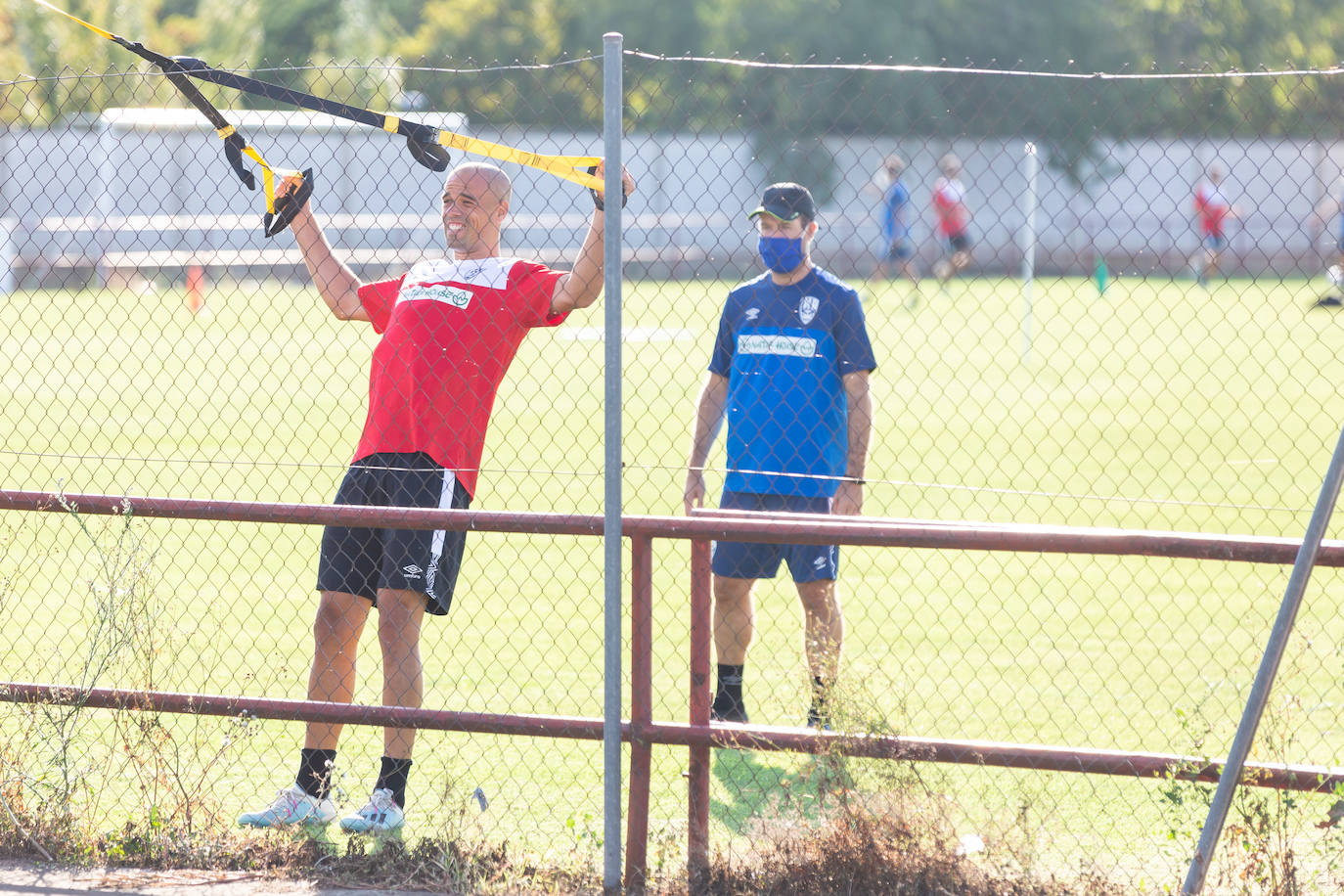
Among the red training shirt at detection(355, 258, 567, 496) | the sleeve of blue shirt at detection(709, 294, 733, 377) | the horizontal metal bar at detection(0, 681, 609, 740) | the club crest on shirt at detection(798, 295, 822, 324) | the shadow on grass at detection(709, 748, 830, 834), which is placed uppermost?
the club crest on shirt at detection(798, 295, 822, 324)

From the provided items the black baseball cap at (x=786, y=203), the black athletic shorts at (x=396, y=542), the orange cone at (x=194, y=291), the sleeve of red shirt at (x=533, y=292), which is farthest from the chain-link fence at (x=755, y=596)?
the orange cone at (x=194, y=291)

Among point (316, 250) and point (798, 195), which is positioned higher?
point (798, 195)

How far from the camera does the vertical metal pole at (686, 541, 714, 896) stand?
12.9 ft

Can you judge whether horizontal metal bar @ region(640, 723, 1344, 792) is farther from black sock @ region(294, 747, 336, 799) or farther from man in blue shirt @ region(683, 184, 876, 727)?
man in blue shirt @ region(683, 184, 876, 727)

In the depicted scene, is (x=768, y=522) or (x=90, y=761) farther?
(x=90, y=761)

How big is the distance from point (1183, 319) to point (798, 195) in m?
17.5

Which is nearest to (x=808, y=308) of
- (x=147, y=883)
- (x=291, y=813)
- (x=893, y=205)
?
(x=291, y=813)

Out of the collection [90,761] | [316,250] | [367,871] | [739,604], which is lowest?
[367,871]

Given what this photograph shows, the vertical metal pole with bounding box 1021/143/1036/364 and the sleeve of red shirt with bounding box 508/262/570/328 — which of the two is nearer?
the sleeve of red shirt with bounding box 508/262/570/328

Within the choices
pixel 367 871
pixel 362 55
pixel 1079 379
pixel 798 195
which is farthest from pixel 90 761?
pixel 362 55

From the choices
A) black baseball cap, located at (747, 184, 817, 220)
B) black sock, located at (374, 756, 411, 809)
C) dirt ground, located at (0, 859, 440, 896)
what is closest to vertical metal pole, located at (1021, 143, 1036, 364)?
black baseball cap, located at (747, 184, 817, 220)

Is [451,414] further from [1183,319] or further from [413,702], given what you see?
[1183,319]

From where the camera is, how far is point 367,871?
4109 millimetres

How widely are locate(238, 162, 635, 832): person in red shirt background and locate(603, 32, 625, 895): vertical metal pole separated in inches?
25.9
